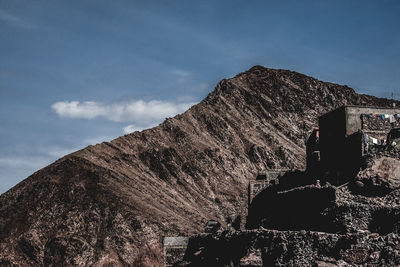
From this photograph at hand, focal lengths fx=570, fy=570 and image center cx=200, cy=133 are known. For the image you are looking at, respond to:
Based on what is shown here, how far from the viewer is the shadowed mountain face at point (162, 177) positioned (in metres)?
41.4

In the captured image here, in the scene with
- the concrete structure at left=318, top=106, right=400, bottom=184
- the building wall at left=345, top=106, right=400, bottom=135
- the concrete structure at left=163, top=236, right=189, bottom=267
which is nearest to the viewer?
the concrete structure at left=318, top=106, right=400, bottom=184

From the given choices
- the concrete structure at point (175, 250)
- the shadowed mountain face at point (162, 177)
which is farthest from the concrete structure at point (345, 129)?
the shadowed mountain face at point (162, 177)

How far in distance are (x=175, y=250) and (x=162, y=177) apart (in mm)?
21507

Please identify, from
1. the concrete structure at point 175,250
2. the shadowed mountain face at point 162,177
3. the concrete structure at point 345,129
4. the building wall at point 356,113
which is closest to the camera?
the concrete structure at point 345,129

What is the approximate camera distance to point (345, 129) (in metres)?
25.5

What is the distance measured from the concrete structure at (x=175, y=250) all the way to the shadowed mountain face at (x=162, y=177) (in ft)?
22.6

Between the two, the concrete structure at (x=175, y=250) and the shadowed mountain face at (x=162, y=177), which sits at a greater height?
the shadowed mountain face at (x=162, y=177)

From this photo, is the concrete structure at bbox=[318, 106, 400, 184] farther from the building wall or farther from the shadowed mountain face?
the shadowed mountain face

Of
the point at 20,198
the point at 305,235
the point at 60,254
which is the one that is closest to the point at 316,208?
the point at 305,235

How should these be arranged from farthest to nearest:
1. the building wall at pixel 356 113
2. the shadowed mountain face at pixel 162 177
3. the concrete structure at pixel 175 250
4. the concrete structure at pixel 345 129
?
the shadowed mountain face at pixel 162 177
the concrete structure at pixel 175 250
the building wall at pixel 356 113
the concrete structure at pixel 345 129

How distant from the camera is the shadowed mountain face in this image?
41.4m

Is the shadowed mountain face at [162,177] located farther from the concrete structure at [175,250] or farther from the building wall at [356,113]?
the building wall at [356,113]

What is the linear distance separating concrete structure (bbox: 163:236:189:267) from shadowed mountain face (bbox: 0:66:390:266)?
6901mm

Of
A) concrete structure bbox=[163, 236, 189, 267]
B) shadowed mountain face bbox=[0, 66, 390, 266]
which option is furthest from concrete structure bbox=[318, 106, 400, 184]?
shadowed mountain face bbox=[0, 66, 390, 266]
